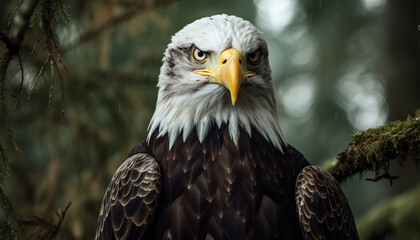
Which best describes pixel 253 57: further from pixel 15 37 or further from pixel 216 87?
pixel 15 37

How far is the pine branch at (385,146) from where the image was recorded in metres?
3.11

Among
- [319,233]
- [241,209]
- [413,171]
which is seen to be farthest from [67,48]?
[413,171]

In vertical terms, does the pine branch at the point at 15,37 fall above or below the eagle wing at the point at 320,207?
above

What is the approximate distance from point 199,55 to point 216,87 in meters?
0.33

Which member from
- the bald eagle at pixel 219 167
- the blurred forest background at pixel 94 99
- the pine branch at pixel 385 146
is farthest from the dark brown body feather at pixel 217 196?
the blurred forest background at pixel 94 99

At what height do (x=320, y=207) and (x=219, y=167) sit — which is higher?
(x=219, y=167)

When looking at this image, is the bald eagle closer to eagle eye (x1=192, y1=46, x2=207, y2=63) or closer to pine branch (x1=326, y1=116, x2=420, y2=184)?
eagle eye (x1=192, y1=46, x2=207, y2=63)

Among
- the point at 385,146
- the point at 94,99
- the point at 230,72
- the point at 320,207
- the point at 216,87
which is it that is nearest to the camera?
the point at 385,146

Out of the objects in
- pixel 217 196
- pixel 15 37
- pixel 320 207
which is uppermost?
pixel 15 37

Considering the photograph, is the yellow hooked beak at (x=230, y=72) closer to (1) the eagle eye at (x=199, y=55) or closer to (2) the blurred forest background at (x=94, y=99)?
(1) the eagle eye at (x=199, y=55)

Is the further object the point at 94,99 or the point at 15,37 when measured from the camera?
the point at 94,99

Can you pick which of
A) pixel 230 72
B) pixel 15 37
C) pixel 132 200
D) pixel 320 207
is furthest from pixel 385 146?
pixel 15 37

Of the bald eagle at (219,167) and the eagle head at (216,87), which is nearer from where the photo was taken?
the bald eagle at (219,167)

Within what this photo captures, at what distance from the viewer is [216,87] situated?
12.5 feet
